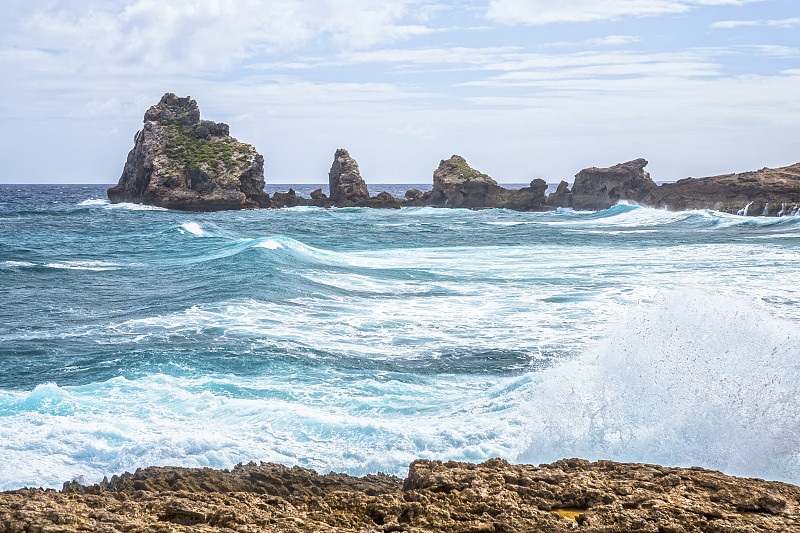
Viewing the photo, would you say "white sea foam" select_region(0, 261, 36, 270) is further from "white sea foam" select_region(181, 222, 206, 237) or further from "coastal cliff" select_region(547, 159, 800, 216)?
"coastal cliff" select_region(547, 159, 800, 216)

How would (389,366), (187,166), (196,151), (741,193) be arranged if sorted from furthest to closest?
(196,151)
(187,166)
(741,193)
(389,366)

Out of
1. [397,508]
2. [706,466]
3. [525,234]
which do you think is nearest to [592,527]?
[397,508]

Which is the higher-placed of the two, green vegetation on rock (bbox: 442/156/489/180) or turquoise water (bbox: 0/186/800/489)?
green vegetation on rock (bbox: 442/156/489/180)

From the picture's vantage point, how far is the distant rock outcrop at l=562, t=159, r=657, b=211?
70312mm

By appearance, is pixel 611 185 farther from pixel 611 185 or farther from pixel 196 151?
pixel 196 151

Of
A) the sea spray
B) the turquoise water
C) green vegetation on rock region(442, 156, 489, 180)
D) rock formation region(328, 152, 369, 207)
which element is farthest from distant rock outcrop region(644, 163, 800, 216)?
the sea spray

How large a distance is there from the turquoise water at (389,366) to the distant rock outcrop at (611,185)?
4646cm

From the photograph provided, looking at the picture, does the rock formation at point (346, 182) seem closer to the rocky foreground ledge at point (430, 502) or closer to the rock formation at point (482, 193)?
the rock formation at point (482, 193)

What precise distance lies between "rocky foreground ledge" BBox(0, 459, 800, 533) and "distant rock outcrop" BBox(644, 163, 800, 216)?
54081 mm

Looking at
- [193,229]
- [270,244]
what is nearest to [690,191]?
[193,229]

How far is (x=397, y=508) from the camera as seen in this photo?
5.16 m

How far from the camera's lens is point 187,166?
2744 inches

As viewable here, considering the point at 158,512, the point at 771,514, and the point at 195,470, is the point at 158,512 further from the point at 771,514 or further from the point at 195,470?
the point at 771,514

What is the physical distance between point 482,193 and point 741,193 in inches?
1001
